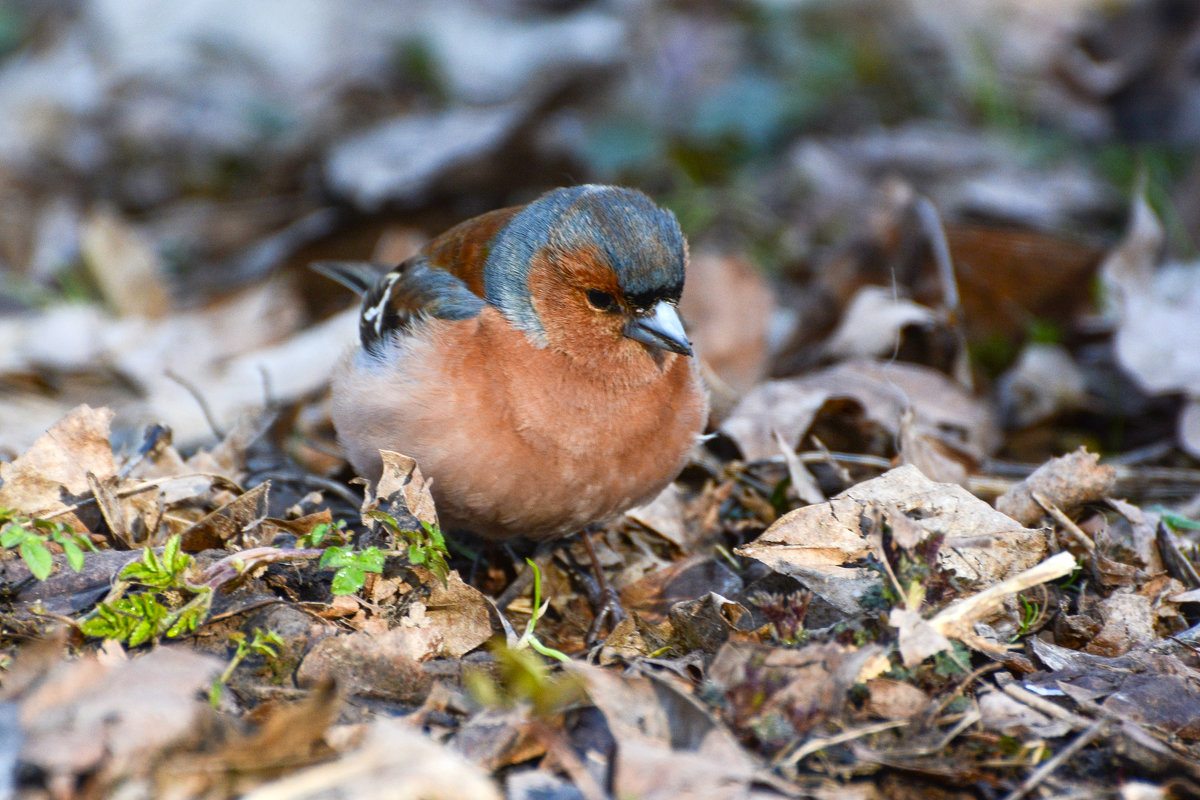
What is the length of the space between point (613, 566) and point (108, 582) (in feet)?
5.70

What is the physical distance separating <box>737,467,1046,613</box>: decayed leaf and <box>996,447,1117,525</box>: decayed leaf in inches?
14.5

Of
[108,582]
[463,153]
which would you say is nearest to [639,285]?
[108,582]

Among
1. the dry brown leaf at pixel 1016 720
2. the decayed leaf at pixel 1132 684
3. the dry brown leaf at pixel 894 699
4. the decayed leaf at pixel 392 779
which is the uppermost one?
the decayed leaf at pixel 392 779

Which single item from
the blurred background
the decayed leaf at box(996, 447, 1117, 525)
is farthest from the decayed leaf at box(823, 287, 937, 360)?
the decayed leaf at box(996, 447, 1117, 525)

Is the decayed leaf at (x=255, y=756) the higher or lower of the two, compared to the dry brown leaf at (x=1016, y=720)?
higher

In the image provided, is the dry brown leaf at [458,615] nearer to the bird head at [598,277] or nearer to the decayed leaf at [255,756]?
the decayed leaf at [255,756]

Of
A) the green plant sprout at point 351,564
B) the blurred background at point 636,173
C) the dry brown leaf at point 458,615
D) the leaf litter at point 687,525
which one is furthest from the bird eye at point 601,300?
the blurred background at point 636,173

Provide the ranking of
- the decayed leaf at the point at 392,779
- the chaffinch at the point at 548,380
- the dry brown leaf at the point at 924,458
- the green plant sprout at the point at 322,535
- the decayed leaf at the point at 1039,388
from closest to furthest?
1. the decayed leaf at the point at 392,779
2. the green plant sprout at the point at 322,535
3. the chaffinch at the point at 548,380
4. the dry brown leaf at the point at 924,458
5. the decayed leaf at the point at 1039,388

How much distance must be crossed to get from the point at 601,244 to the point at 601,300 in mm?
191

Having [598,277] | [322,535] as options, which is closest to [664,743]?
[322,535]

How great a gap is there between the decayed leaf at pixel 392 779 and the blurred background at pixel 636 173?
2582 mm

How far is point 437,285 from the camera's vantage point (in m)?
3.82

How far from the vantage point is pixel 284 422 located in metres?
4.82

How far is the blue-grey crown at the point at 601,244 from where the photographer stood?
3426mm
